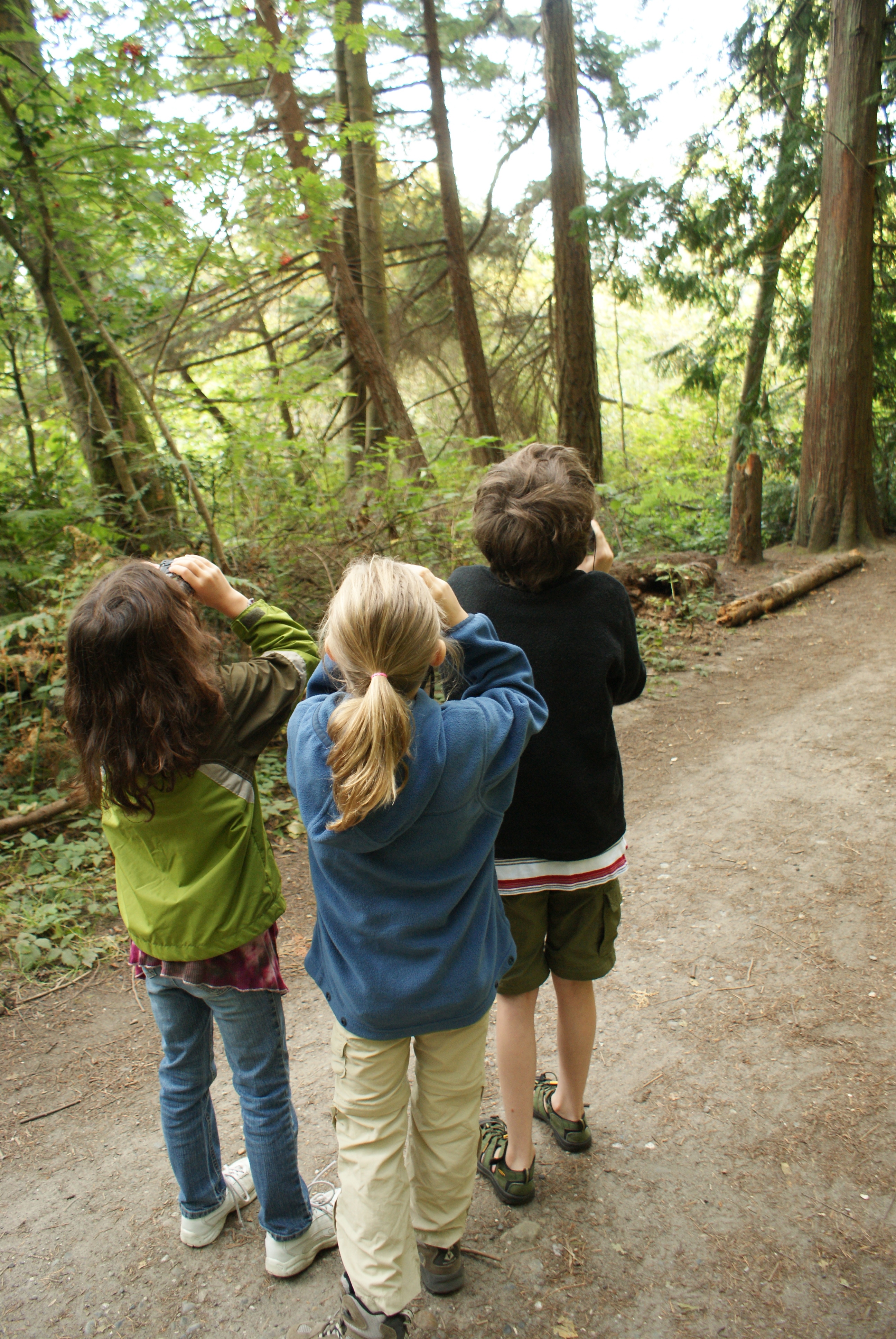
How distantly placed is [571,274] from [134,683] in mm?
10237

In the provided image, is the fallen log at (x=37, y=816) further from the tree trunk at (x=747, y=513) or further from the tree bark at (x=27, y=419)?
the tree trunk at (x=747, y=513)

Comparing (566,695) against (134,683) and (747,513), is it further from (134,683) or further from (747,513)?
(747,513)

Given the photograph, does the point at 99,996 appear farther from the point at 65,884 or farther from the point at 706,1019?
the point at 706,1019

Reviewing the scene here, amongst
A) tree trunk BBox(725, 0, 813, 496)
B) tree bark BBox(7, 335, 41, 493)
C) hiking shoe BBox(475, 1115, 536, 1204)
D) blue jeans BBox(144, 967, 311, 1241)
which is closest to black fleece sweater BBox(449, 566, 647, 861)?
blue jeans BBox(144, 967, 311, 1241)

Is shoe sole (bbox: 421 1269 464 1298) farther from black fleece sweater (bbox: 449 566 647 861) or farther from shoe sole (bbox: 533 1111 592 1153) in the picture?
black fleece sweater (bbox: 449 566 647 861)

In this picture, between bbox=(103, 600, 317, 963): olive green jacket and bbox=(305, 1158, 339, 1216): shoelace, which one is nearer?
bbox=(103, 600, 317, 963): olive green jacket

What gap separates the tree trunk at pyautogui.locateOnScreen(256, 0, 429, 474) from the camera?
308 inches

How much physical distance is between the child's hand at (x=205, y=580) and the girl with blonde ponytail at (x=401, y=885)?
0.33m

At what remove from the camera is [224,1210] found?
2.17 m

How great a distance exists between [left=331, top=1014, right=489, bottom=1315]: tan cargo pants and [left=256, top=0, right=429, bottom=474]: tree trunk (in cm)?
636

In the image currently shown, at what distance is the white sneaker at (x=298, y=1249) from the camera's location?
2.00m

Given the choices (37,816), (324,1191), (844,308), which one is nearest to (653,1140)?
(324,1191)

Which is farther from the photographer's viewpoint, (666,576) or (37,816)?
(666,576)

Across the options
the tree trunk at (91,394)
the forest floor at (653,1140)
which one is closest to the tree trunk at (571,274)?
the tree trunk at (91,394)
